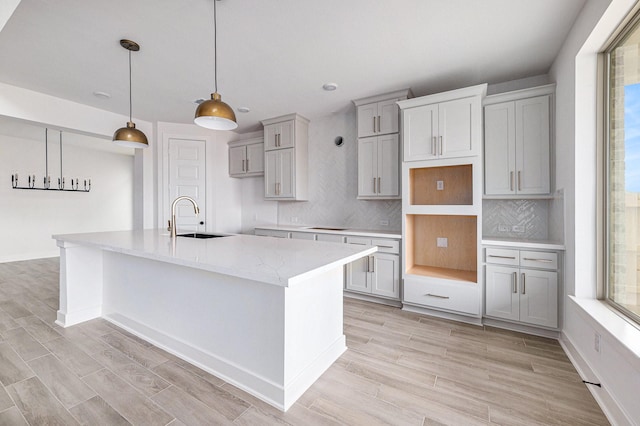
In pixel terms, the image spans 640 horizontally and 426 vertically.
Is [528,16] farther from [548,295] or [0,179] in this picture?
[0,179]

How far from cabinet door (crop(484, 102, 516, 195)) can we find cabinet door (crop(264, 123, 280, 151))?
291 cm

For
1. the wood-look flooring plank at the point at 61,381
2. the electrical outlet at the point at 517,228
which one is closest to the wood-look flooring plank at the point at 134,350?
the wood-look flooring plank at the point at 61,381

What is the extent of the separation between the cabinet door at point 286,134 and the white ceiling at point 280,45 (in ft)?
2.23

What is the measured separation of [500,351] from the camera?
229 cm

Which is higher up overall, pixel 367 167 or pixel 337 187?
pixel 367 167

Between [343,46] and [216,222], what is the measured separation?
149 inches

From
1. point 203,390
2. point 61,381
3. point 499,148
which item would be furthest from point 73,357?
point 499,148

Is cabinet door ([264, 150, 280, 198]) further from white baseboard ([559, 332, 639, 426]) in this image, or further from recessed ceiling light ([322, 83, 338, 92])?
white baseboard ([559, 332, 639, 426])

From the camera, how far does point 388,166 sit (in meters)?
3.47

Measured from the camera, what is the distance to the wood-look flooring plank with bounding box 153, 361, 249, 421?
1609 mm

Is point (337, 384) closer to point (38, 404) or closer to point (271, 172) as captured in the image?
point (38, 404)

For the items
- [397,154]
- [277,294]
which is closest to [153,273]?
[277,294]

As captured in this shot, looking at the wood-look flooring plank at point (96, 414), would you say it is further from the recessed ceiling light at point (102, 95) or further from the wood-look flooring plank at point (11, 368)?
the recessed ceiling light at point (102, 95)

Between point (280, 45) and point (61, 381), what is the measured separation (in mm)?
3062
